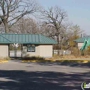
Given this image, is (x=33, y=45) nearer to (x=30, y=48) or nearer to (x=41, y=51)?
(x=30, y=48)

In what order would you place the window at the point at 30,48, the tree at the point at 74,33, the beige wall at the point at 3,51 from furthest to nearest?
the tree at the point at 74,33 → the window at the point at 30,48 → the beige wall at the point at 3,51

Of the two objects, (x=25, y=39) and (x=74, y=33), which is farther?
(x=74, y=33)

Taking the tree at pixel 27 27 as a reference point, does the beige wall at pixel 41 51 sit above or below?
below

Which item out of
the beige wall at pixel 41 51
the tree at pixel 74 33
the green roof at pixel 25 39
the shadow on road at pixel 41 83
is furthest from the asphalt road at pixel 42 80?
the tree at pixel 74 33

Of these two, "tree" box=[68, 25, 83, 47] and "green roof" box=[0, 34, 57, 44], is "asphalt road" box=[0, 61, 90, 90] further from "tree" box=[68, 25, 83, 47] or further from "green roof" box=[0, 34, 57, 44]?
"tree" box=[68, 25, 83, 47]

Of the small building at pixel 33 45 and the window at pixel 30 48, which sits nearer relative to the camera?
the small building at pixel 33 45

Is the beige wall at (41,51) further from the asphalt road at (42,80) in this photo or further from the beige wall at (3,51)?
the asphalt road at (42,80)

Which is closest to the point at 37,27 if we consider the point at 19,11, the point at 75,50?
the point at 19,11

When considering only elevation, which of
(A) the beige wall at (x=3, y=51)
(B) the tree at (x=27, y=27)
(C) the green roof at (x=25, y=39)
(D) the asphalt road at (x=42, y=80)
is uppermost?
(B) the tree at (x=27, y=27)

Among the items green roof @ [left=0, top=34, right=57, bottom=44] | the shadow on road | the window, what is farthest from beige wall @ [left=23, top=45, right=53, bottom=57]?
the shadow on road

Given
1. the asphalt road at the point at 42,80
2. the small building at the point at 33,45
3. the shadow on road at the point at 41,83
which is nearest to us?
the shadow on road at the point at 41,83

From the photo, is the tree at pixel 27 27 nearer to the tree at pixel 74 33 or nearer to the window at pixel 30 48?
the tree at pixel 74 33

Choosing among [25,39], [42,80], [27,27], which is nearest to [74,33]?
[27,27]

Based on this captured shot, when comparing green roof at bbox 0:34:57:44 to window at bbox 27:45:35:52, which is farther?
window at bbox 27:45:35:52
